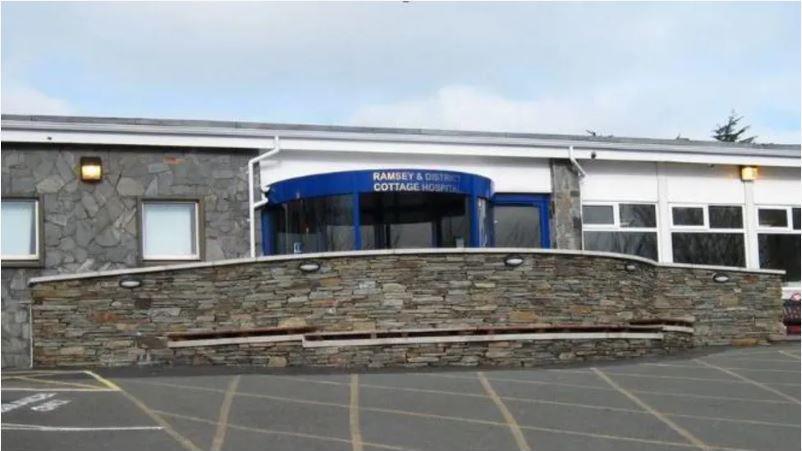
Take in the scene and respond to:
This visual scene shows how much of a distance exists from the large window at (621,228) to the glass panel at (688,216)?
1.52ft

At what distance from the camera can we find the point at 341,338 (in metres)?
12.6

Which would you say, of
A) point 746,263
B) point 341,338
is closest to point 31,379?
point 341,338

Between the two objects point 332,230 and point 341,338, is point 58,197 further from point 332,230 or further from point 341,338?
point 341,338

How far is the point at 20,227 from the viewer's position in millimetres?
15234

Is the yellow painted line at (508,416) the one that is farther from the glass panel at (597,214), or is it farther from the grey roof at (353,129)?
the glass panel at (597,214)

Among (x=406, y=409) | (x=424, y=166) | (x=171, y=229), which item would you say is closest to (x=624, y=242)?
(x=424, y=166)

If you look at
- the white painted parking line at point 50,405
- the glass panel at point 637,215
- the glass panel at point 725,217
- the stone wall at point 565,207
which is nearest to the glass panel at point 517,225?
the stone wall at point 565,207

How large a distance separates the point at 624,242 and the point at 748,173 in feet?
9.48

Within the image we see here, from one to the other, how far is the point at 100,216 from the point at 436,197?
5.05m

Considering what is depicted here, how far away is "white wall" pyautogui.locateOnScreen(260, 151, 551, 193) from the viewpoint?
16.5 m

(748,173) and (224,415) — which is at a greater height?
(748,173)

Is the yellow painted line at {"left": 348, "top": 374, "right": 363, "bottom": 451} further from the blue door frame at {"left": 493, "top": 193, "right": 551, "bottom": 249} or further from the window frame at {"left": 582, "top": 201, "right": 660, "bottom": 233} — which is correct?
the window frame at {"left": 582, "top": 201, "right": 660, "bottom": 233}

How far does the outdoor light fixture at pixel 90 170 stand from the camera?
50.5 ft

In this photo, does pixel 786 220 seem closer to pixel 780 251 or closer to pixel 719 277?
pixel 780 251
